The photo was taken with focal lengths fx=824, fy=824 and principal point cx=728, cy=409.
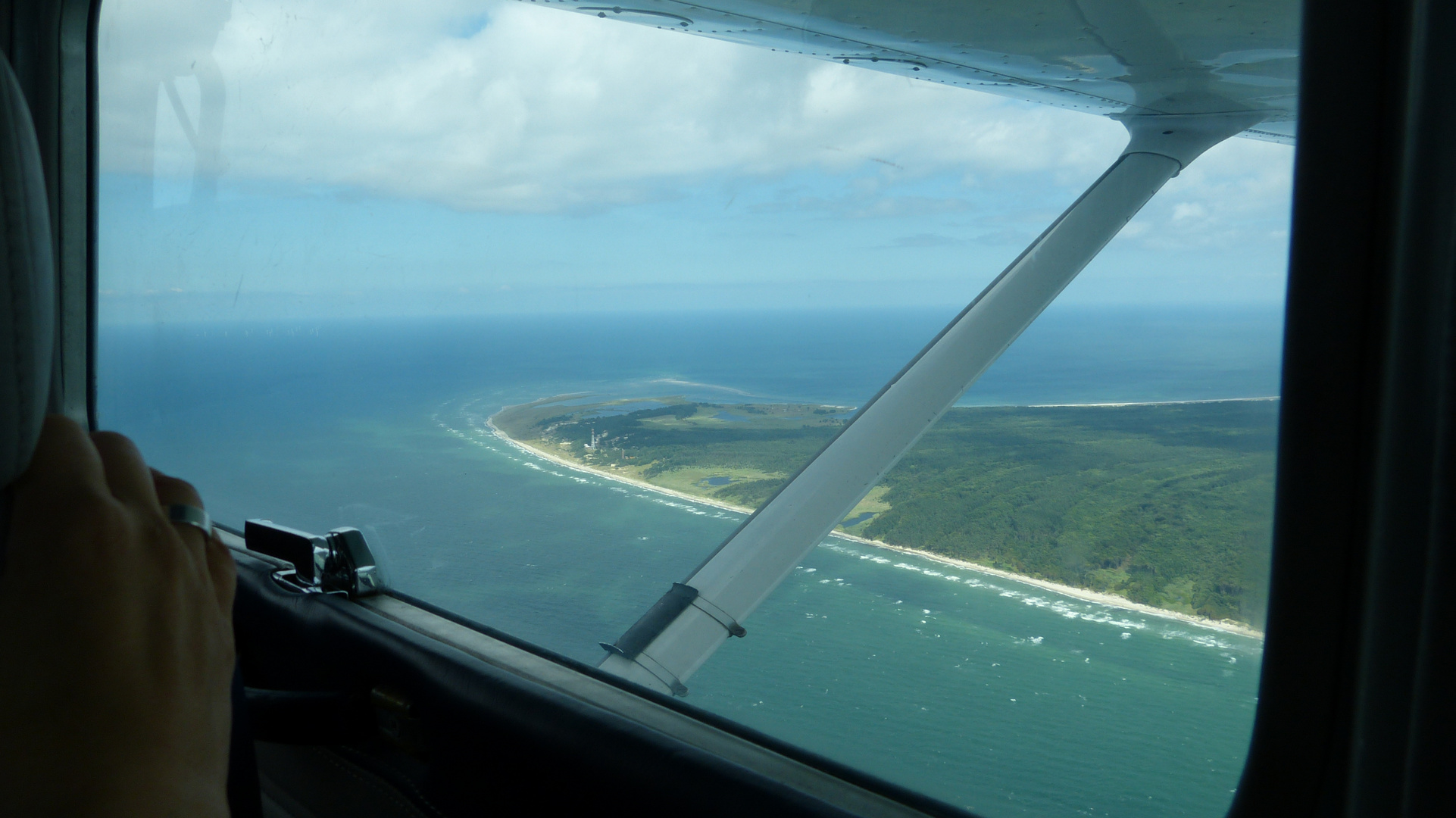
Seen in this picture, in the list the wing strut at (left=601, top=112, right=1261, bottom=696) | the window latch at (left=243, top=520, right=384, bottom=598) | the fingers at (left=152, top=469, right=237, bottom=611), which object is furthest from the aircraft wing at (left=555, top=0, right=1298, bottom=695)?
the fingers at (left=152, top=469, right=237, bottom=611)

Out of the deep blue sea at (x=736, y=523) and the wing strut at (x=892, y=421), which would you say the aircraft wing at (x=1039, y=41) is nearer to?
the wing strut at (x=892, y=421)

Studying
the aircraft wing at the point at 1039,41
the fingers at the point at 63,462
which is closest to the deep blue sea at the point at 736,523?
the aircraft wing at the point at 1039,41

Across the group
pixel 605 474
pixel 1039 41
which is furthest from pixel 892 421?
pixel 1039 41

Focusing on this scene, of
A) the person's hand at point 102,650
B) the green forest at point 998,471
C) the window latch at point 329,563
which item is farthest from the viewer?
the window latch at point 329,563

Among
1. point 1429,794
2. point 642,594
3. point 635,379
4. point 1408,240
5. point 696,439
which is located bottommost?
point 642,594

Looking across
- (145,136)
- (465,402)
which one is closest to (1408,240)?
(465,402)

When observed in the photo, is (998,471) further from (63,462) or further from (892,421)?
(63,462)

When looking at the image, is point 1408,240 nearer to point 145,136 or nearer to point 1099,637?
point 1099,637
